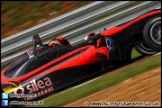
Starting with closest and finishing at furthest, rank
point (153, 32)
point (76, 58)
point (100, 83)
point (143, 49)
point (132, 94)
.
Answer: point (132, 94)
point (100, 83)
point (76, 58)
point (153, 32)
point (143, 49)

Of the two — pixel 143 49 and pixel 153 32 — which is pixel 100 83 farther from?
pixel 153 32

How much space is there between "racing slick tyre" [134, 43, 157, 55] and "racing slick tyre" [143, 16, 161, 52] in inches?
8.0

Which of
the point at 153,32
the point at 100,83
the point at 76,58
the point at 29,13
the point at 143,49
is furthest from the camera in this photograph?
the point at 29,13

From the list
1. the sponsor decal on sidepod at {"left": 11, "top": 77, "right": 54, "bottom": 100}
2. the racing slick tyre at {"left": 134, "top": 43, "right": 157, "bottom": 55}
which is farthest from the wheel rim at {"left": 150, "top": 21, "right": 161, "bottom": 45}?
the sponsor decal on sidepod at {"left": 11, "top": 77, "right": 54, "bottom": 100}

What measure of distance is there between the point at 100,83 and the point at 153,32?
4.77 feet

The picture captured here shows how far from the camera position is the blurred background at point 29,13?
9.16 m

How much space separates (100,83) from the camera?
20.2ft

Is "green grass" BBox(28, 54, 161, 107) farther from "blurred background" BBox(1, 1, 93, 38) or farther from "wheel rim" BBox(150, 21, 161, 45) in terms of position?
"blurred background" BBox(1, 1, 93, 38)

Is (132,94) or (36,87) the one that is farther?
(36,87)

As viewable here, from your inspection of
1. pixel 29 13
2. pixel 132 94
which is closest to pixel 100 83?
pixel 132 94

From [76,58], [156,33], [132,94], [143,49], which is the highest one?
[156,33]

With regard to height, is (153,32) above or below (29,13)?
below

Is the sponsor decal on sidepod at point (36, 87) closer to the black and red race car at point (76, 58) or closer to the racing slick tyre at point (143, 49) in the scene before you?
the black and red race car at point (76, 58)

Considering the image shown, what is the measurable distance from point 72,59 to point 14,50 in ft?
6.80
